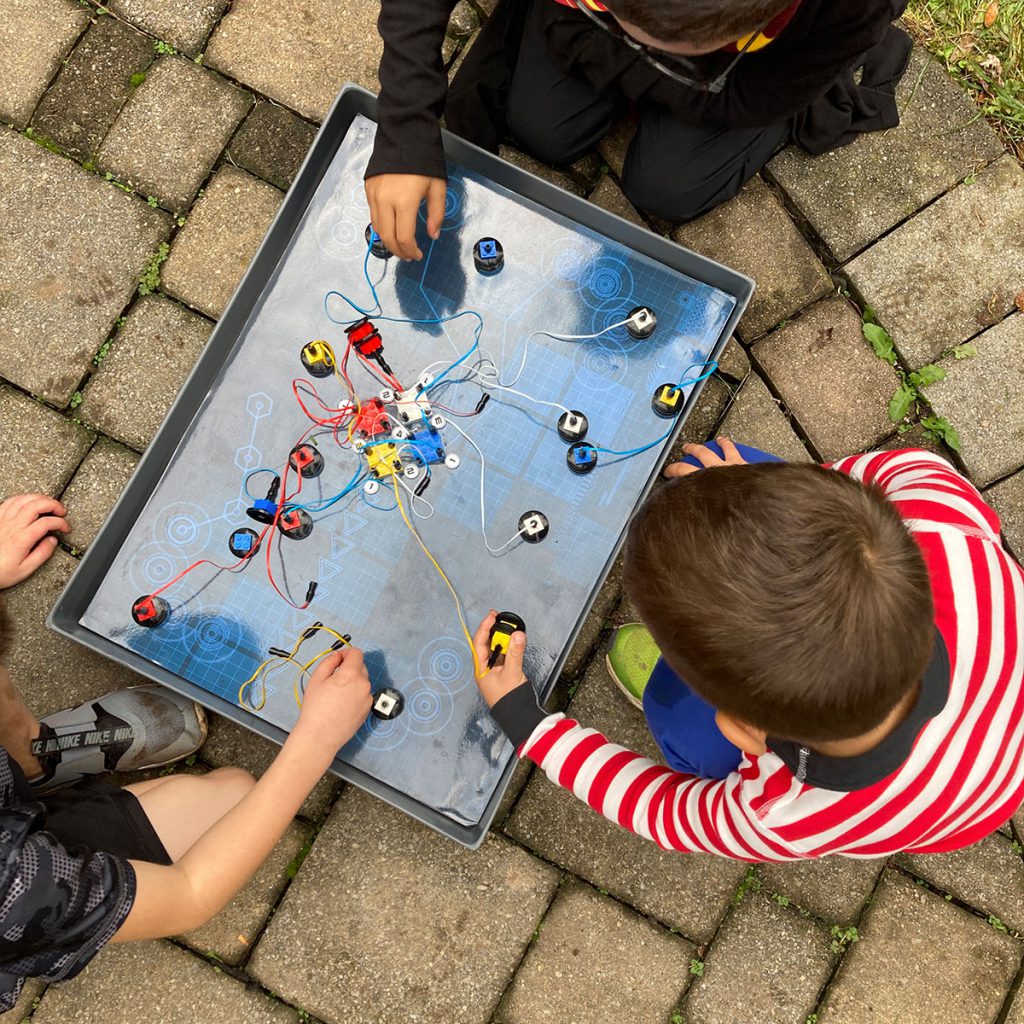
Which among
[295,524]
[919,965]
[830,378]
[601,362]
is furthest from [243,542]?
[919,965]

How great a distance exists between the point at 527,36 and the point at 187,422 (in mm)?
1066

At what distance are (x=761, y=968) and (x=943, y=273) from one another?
1.58m

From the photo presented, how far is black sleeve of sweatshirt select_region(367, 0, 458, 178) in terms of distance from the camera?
5.03 ft

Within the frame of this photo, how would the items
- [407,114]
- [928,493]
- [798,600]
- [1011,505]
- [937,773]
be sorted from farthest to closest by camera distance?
[1011,505] < [407,114] < [928,493] < [937,773] < [798,600]

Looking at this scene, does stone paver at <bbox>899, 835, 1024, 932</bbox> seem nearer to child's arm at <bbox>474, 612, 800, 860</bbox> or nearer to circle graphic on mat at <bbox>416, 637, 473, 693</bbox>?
child's arm at <bbox>474, 612, 800, 860</bbox>

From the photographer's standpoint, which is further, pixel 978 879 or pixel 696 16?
pixel 978 879

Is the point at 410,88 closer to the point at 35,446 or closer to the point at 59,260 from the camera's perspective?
the point at 59,260

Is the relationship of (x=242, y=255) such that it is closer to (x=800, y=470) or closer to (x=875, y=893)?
(x=800, y=470)

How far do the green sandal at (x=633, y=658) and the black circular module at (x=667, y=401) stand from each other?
438 millimetres

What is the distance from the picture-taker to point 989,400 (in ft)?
6.56

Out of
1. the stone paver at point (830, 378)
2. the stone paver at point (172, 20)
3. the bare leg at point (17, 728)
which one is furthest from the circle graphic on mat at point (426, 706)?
the stone paver at point (172, 20)

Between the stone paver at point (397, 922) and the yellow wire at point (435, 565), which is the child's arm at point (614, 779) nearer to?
the yellow wire at point (435, 565)

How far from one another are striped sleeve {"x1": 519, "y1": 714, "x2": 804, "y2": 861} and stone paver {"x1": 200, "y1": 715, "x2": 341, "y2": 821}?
541 mm

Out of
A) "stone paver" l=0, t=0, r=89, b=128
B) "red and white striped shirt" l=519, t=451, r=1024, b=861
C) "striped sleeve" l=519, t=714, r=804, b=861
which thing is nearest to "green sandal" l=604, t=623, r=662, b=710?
"striped sleeve" l=519, t=714, r=804, b=861
